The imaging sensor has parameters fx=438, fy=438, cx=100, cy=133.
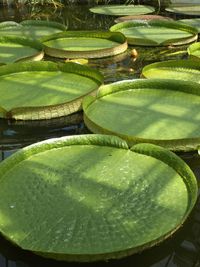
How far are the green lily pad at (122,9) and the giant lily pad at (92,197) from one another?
14.6ft

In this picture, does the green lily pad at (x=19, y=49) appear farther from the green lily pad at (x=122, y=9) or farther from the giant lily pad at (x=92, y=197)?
the green lily pad at (x=122, y=9)

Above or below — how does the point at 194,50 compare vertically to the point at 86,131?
above

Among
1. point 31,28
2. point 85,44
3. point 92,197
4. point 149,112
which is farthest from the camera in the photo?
point 31,28

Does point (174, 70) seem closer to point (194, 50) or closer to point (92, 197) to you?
point (194, 50)

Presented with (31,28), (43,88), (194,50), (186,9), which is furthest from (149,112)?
(186,9)

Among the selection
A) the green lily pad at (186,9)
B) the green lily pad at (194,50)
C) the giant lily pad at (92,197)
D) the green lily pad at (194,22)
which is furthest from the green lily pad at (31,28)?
the giant lily pad at (92,197)

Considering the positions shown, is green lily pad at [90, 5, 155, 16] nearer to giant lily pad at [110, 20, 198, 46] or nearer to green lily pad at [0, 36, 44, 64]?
giant lily pad at [110, 20, 198, 46]

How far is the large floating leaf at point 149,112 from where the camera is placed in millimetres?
2776

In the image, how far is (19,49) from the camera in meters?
4.68

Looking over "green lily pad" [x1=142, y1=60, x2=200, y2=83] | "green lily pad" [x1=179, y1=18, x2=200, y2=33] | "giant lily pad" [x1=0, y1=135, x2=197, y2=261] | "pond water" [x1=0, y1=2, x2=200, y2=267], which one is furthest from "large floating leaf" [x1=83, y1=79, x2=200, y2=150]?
"green lily pad" [x1=179, y1=18, x2=200, y2=33]

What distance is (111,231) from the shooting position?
1.95 m

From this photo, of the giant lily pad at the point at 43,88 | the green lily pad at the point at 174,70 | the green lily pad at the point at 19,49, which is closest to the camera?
the giant lily pad at the point at 43,88

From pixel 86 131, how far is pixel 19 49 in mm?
1883

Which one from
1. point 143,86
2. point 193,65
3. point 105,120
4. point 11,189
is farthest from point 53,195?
point 193,65
